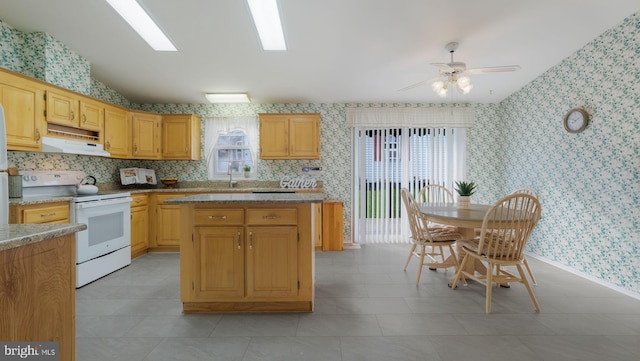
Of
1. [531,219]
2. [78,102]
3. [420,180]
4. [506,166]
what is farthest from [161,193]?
[506,166]

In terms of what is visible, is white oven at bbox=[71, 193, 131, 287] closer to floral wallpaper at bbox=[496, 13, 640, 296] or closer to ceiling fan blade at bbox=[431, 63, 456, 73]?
ceiling fan blade at bbox=[431, 63, 456, 73]

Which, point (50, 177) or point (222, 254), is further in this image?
→ point (50, 177)

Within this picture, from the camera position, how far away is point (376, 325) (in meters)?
2.12

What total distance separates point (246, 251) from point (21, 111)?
8.70ft

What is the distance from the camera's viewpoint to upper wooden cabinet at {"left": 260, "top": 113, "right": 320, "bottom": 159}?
4.47m

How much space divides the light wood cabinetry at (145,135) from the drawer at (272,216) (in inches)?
118

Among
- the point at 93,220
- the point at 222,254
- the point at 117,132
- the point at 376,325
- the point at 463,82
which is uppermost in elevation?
the point at 463,82

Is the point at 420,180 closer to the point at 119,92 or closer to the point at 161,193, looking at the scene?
the point at 161,193

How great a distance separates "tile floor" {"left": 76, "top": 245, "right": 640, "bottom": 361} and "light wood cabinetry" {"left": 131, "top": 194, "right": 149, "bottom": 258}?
88 centimetres

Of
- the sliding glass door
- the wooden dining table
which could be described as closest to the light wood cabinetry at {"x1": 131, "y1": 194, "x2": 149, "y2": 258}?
the sliding glass door

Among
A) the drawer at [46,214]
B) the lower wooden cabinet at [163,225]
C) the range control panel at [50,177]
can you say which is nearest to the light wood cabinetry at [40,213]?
the drawer at [46,214]

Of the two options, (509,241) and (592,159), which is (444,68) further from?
(592,159)

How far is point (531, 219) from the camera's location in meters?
2.35

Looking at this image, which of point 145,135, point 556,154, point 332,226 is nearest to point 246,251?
point 332,226
